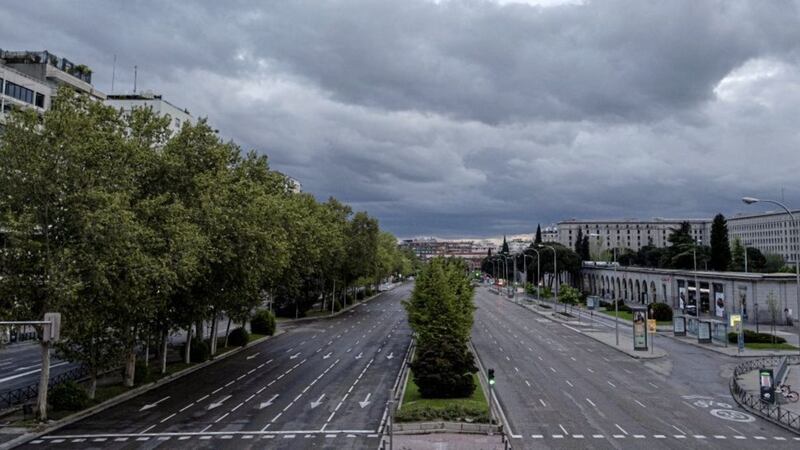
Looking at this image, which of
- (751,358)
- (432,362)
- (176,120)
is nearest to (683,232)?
(751,358)

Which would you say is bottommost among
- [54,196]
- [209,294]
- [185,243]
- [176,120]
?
[209,294]

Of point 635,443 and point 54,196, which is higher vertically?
point 54,196

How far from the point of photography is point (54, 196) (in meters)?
30.2

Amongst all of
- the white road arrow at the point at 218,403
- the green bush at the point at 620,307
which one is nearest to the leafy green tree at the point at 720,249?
the green bush at the point at 620,307

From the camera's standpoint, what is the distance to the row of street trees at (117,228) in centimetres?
2920

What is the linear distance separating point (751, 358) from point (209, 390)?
1825 inches

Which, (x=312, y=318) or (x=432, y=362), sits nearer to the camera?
(x=432, y=362)

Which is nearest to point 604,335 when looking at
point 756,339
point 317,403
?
point 756,339

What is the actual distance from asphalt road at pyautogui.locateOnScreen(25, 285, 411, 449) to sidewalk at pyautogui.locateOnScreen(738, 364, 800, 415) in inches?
909

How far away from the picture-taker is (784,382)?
40094mm

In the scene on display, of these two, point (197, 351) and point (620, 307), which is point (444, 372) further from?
point (620, 307)

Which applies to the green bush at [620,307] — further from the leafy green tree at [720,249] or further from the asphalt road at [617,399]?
the asphalt road at [617,399]

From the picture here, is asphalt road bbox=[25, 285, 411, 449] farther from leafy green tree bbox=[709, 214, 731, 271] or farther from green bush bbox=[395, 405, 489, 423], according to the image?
leafy green tree bbox=[709, 214, 731, 271]

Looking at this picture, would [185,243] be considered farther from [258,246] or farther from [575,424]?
[575,424]
